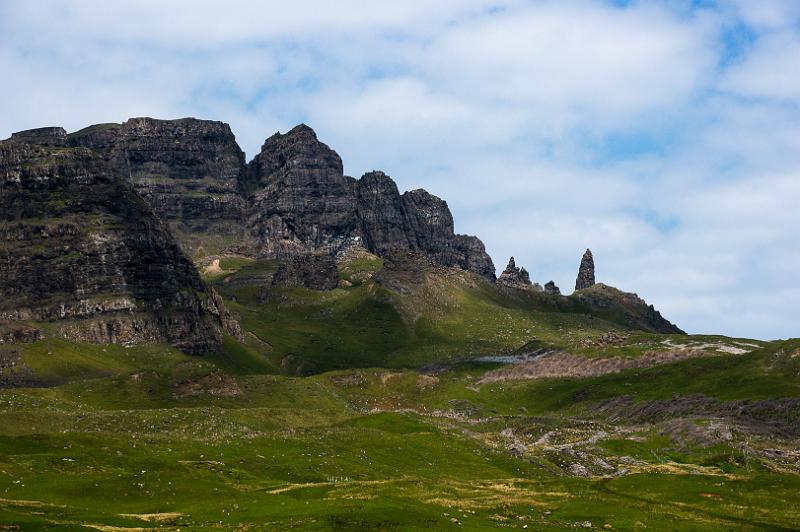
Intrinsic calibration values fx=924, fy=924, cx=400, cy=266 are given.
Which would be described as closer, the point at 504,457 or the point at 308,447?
the point at 308,447

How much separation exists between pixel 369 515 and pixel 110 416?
123 m

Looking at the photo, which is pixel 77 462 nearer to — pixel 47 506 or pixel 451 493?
pixel 47 506

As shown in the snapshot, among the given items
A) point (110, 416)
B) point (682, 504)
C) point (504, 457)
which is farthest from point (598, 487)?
point (110, 416)

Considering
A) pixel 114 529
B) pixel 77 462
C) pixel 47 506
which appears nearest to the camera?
pixel 114 529

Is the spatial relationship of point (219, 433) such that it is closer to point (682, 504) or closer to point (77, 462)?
point (77, 462)

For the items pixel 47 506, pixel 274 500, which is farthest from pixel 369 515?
pixel 47 506

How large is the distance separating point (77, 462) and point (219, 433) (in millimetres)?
53182

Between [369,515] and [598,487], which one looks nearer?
[369,515]

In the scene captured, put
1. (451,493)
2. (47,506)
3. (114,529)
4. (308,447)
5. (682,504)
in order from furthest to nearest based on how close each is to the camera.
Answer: (308,447), (451,493), (682,504), (47,506), (114,529)

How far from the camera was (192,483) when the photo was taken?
120000 mm

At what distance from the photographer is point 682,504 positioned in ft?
369

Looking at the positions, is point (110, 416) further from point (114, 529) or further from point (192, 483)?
point (114, 529)

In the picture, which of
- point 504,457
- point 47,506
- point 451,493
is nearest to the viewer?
point 47,506

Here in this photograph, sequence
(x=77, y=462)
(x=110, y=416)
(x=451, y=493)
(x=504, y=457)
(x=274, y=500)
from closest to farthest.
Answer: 1. (x=274, y=500)
2. (x=451, y=493)
3. (x=77, y=462)
4. (x=504, y=457)
5. (x=110, y=416)
